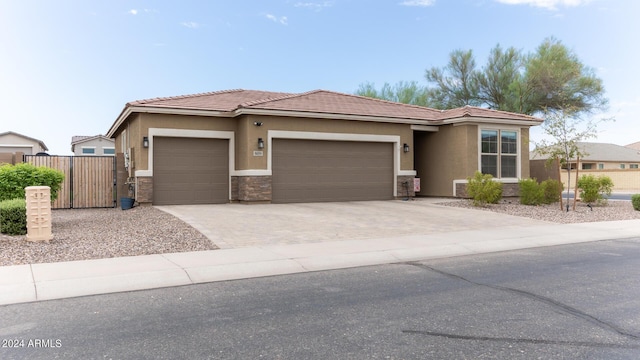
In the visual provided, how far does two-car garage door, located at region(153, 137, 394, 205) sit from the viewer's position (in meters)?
17.1

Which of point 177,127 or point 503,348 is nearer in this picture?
point 503,348

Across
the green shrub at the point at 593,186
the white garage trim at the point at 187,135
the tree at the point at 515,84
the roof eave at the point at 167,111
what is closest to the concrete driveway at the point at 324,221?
the white garage trim at the point at 187,135

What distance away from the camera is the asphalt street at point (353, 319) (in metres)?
4.20

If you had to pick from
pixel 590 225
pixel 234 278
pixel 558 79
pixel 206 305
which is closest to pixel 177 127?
pixel 234 278

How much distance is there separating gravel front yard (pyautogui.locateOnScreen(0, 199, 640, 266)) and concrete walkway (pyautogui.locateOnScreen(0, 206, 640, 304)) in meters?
0.59

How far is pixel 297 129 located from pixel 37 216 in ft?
33.9

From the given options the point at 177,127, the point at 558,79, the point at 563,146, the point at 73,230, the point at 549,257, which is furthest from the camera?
the point at 558,79

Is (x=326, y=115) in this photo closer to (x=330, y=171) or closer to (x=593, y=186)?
(x=330, y=171)

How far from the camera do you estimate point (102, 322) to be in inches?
198

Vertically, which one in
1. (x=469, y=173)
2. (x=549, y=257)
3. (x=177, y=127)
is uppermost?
(x=177, y=127)

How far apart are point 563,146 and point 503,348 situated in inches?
638

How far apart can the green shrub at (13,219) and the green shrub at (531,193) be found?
679 inches

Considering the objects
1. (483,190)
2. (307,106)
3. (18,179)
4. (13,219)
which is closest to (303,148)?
(307,106)

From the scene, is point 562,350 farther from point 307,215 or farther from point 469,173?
point 469,173
